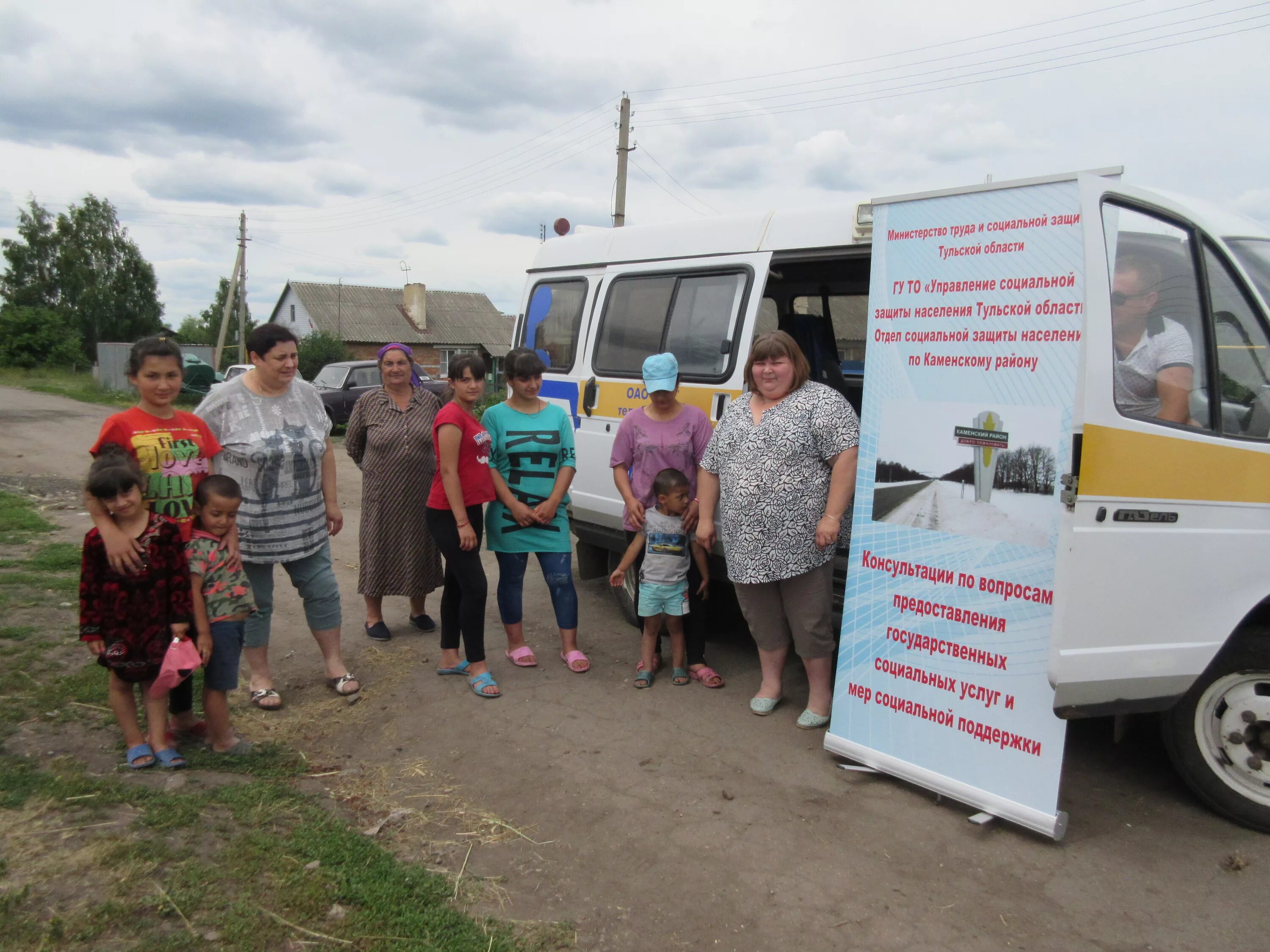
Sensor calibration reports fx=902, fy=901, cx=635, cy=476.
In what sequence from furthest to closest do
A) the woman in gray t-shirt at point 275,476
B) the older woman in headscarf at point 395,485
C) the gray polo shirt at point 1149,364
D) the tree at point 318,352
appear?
1. the tree at point 318,352
2. the older woman in headscarf at point 395,485
3. the woman in gray t-shirt at point 275,476
4. the gray polo shirt at point 1149,364

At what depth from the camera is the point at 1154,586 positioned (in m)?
3.20

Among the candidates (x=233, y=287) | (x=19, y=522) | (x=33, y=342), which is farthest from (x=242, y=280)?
(x=19, y=522)

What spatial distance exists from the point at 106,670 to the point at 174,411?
1785 millimetres

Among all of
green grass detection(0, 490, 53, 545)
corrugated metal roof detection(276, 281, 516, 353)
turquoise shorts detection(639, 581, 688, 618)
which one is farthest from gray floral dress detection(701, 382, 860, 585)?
corrugated metal roof detection(276, 281, 516, 353)

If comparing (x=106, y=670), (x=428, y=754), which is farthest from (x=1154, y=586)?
(x=106, y=670)

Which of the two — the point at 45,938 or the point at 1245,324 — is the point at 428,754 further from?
the point at 1245,324

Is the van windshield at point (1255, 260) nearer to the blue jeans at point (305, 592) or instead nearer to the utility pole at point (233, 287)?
the blue jeans at point (305, 592)

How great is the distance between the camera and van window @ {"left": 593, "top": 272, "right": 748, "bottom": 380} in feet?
16.8

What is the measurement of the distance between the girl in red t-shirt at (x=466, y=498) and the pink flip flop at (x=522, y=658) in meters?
0.34

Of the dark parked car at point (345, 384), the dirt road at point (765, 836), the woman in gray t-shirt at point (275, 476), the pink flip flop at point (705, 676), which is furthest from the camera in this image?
the dark parked car at point (345, 384)

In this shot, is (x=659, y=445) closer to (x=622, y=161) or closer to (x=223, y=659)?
(x=223, y=659)

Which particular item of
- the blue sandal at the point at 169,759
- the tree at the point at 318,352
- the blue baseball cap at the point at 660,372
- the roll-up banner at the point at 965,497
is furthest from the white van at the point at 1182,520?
the tree at the point at 318,352

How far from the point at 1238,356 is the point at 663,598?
2.80 metres

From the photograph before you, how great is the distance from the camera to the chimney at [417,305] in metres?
42.7
